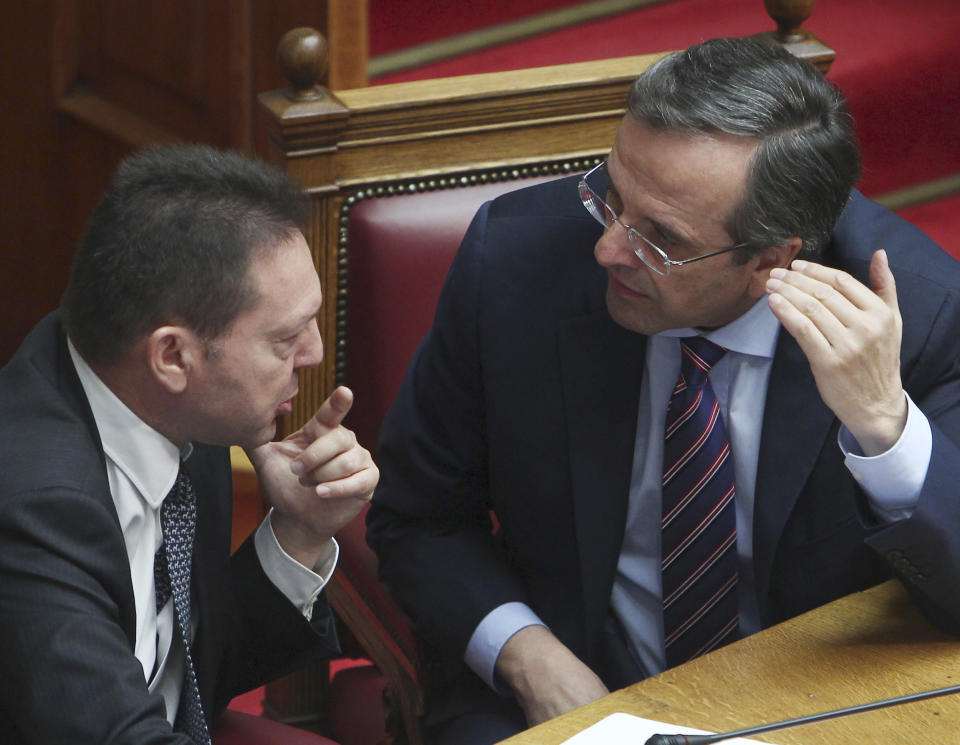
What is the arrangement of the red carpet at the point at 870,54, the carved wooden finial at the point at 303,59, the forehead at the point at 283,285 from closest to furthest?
the forehead at the point at 283,285 → the carved wooden finial at the point at 303,59 → the red carpet at the point at 870,54

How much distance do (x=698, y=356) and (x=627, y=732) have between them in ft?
1.65

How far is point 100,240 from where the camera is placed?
1130mm

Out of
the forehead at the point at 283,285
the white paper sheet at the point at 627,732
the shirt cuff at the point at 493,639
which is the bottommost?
the shirt cuff at the point at 493,639

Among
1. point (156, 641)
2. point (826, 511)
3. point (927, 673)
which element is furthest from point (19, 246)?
point (927, 673)

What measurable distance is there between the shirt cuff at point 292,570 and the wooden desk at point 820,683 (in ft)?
1.19

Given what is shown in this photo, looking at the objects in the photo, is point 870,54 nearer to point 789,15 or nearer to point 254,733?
point 789,15

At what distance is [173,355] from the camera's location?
44.8 inches

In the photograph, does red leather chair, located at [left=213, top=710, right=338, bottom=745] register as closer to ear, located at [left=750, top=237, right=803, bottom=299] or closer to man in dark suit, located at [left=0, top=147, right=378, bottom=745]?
man in dark suit, located at [left=0, top=147, right=378, bottom=745]

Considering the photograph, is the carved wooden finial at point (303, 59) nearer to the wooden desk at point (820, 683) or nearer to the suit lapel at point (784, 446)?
the suit lapel at point (784, 446)

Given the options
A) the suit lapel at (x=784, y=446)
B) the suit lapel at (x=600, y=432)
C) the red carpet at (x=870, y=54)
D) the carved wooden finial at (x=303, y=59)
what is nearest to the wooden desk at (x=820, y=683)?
the suit lapel at (x=784, y=446)

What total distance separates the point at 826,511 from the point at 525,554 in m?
0.33

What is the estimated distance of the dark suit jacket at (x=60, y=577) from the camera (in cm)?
103

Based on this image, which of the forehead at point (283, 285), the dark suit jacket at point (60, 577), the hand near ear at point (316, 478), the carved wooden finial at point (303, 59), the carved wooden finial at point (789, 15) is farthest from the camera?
the carved wooden finial at point (789, 15)

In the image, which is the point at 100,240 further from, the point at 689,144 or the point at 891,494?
the point at 891,494
